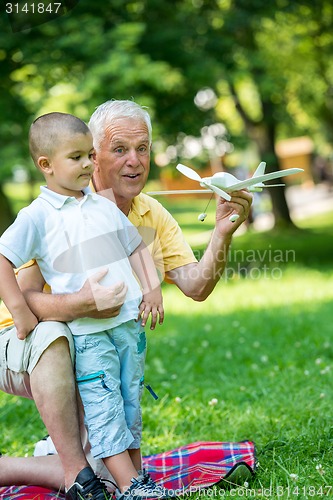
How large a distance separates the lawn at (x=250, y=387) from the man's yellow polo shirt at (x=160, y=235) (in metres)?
0.93

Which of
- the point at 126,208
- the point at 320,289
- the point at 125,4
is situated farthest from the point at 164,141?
the point at 126,208

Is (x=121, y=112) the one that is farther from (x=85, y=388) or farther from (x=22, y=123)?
(x=22, y=123)

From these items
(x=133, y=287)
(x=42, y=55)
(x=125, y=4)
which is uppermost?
(x=125, y=4)

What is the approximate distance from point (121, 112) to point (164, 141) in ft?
25.9

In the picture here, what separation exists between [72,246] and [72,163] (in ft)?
1.02

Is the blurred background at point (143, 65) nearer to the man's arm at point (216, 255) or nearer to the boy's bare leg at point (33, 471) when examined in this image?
the man's arm at point (216, 255)

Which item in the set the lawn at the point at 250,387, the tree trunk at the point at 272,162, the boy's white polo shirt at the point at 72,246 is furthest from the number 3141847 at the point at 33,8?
the tree trunk at the point at 272,162

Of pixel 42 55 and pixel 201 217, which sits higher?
pixel 42 55

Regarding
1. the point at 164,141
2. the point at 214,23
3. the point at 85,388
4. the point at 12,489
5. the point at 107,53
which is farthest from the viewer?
the point at 214,23

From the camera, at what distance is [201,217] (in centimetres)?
312

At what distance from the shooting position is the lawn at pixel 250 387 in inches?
138

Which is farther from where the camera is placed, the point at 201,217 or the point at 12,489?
the point at 12,489

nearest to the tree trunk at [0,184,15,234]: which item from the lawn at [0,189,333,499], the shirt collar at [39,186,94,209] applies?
the lawn at [0,189,333,499]

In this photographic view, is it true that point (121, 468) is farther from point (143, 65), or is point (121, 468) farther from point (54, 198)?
point (143, 65)
